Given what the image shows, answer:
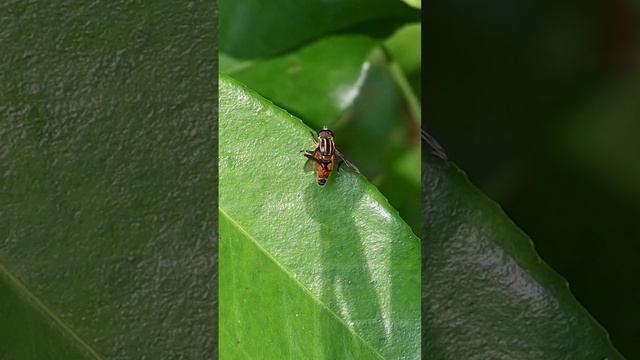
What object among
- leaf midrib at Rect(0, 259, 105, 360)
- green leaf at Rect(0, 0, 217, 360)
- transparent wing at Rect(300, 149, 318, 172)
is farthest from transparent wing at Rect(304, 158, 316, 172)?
leaf midrib at Rect(0, 259, 105, 360)

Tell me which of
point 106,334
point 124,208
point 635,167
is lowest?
point 106,334

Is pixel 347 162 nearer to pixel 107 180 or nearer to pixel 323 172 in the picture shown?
pixel 323 172

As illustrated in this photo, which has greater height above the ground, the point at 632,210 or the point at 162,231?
the point at 632,210

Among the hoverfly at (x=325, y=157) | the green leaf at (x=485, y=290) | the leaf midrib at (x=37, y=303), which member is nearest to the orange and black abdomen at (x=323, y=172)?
the hoverfly at (x=325, y=157)

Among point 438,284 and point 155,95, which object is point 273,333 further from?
point 155,95

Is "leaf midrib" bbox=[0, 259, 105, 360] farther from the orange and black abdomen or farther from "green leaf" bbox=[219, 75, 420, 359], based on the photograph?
the orange and black abdomen

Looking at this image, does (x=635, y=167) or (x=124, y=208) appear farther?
(x=124, y=208)

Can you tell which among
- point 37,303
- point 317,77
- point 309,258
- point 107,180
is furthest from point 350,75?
point 37,303

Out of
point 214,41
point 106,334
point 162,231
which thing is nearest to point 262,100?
point 214,41
